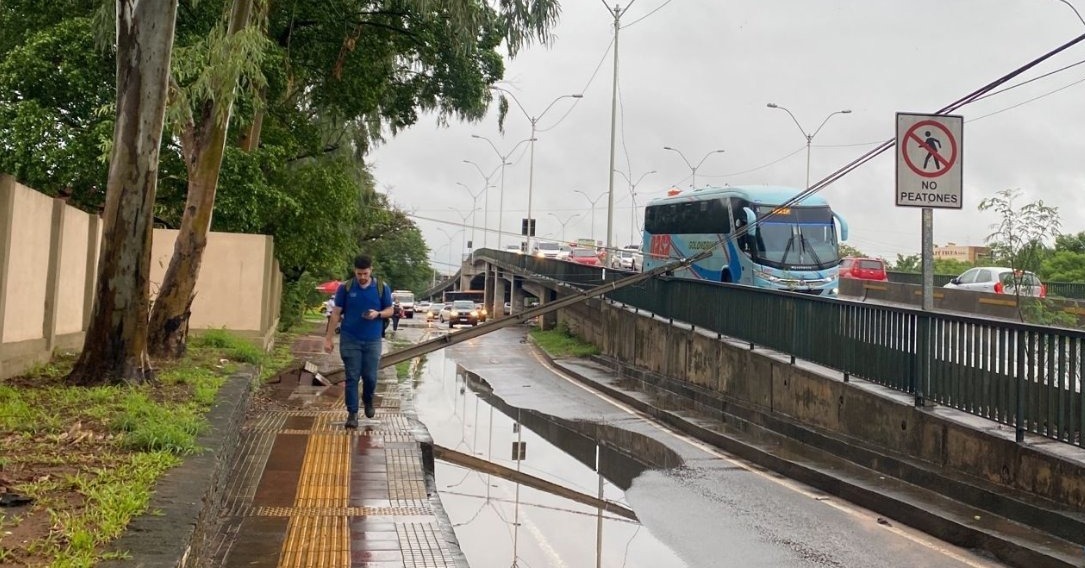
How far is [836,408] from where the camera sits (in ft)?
42.5

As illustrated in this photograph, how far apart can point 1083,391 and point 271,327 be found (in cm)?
2077

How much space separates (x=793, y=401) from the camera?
14352 millimetres

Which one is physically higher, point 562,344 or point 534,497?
point 562,344

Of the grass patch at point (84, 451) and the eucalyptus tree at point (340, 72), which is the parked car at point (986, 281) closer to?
the eucalyptus tree at point (340, 72)

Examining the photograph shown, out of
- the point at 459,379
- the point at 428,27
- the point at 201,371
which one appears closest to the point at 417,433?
the point at 201,371

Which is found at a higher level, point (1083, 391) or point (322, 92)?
point (322, 92)

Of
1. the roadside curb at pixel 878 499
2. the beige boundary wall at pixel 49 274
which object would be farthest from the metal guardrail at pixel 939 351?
the beige boundary wall at pixel 49 274

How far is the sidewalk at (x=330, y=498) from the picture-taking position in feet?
21.6

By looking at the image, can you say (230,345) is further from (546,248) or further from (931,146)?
(546,248)

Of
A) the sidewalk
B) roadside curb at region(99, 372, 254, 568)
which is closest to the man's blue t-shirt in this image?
the sidewalk

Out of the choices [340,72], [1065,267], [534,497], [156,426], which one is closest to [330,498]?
[156,426]

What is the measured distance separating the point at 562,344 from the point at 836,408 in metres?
20.9

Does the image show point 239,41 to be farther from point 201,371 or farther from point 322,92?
point 322,92

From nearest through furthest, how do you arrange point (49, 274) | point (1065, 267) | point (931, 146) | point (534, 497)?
point (534, 497), point (931, 146), point (49, 274), point (1065, 267)
